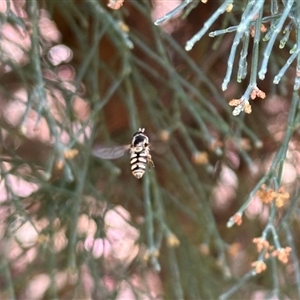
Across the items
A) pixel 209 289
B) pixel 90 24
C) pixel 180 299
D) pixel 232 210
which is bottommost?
pixel 232 210

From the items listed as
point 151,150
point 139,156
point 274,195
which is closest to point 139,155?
point 139,156

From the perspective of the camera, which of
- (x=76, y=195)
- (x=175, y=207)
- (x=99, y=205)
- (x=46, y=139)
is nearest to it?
(x=76, y=195)

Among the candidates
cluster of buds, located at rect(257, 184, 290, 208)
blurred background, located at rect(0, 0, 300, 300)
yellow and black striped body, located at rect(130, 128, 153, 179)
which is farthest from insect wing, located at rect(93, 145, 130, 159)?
cluster of buds, located at rect(257, 184, 290, 208)

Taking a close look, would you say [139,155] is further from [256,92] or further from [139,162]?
[256,92]

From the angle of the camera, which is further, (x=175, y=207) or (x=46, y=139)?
(x=46, y=139)

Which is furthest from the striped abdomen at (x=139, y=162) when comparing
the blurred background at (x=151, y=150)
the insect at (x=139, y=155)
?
the blurred background at (x=151, y=150)

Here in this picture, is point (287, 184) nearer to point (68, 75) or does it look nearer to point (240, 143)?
point (240, 143)

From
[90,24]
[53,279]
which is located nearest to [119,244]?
[53,279]

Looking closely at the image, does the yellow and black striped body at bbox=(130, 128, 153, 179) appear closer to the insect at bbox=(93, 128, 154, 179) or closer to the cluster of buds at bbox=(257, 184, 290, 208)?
the insect at bbox=(93, 128, 154, 179)

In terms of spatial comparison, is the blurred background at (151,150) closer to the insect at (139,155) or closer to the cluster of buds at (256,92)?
the insect at (139,155)
